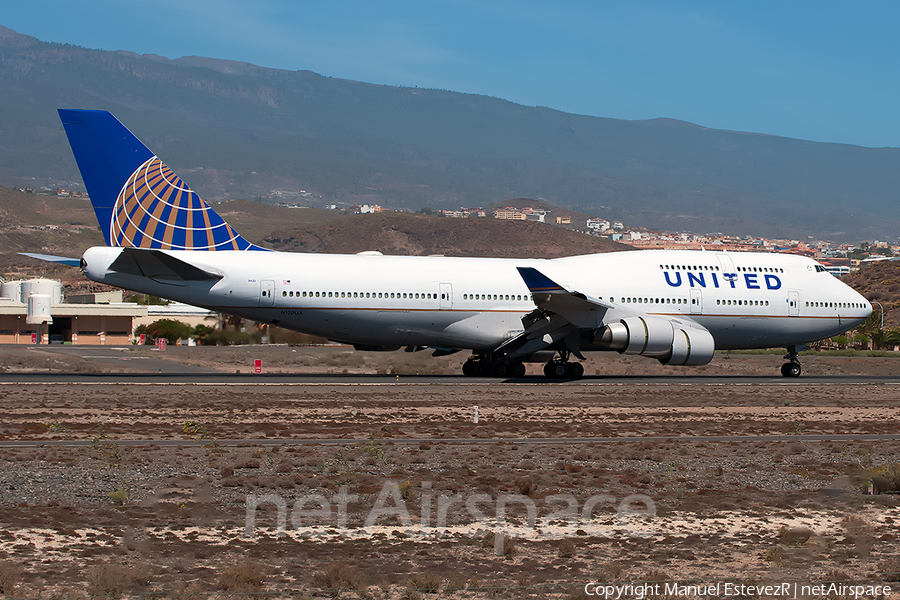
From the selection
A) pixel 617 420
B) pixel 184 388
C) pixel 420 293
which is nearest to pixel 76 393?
pixel 184 388

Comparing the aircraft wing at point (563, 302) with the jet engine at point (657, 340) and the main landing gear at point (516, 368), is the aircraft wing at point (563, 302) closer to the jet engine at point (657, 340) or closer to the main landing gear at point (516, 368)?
the jet engine at point (657, 340)

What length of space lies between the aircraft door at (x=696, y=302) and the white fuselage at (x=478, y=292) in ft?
0.12

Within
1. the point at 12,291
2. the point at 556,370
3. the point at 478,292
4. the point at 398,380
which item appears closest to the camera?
the point at 398,380

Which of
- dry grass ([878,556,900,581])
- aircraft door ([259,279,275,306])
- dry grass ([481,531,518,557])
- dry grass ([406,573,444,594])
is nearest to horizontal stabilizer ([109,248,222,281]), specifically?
aircraft door ([259,279,275,306])

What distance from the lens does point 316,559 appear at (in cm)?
953

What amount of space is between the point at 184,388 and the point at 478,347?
10071 mm

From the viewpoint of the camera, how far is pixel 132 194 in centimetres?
3036

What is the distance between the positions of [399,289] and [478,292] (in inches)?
107

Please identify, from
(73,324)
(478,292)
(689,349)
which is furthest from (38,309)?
(689,349)

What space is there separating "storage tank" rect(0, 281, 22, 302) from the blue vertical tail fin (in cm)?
6426

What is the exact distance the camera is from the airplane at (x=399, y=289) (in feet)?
97.8

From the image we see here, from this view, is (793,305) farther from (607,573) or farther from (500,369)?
(607,573)

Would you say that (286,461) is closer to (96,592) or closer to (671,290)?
(96,592)

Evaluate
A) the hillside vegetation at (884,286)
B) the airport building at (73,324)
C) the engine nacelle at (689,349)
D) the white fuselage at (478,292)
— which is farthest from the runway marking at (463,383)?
the airport building at (73,324)
